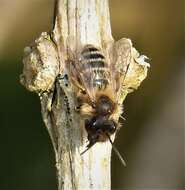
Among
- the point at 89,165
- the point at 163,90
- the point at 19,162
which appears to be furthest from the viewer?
the point at 19,162

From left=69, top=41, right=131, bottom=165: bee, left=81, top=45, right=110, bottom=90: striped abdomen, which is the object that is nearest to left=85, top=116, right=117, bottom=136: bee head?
left=69, top=41, right=131, bottom=165: bee

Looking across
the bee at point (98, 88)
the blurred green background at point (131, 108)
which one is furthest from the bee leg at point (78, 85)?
the blurred green background at point (131, 108)

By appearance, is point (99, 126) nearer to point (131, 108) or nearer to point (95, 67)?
point (95, 67)

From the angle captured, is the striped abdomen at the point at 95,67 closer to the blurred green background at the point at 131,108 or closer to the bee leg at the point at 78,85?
the bee leg at the point at 78,85

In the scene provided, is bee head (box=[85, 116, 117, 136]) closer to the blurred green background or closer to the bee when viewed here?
the bee

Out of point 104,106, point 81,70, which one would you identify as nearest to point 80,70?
point 81,70

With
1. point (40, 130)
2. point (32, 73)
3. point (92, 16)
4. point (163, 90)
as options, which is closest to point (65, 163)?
point (32, 73)

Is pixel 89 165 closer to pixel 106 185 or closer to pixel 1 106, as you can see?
pixel 106 185
